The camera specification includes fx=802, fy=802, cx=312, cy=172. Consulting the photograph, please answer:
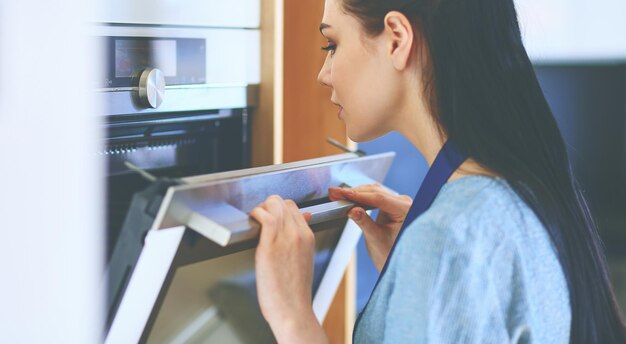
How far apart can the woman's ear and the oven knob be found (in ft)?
A: 1.14

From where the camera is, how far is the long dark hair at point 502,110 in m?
1.07

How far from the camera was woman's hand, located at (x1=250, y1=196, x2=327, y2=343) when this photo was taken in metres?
1.07

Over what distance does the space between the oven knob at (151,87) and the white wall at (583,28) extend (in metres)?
2.77

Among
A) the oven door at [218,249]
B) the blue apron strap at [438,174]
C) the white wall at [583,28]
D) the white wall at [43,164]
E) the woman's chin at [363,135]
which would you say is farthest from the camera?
the white wall at [583,28]

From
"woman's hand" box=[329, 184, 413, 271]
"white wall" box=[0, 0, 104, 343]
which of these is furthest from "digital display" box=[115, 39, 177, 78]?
"woman's hand" box=[329, 184, 413, 271]

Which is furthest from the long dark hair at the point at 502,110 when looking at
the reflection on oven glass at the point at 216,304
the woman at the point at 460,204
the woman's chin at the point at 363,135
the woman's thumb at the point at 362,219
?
the reflection on oven glass at the point at 216,304

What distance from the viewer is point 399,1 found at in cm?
108

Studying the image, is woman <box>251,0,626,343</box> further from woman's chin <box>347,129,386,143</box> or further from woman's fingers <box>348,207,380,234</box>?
woman's fingers <box>348,207,380,234</box>

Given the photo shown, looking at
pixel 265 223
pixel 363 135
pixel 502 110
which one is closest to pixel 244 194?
pixel 265 223

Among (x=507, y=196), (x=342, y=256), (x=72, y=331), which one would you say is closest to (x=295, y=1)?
(x=342, y=256)

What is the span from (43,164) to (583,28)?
10.6 ft

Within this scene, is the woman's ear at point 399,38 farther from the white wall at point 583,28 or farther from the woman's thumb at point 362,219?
the white wall at point 583,28

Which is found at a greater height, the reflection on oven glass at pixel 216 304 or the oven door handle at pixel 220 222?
the oven door handle at pixel 220 222

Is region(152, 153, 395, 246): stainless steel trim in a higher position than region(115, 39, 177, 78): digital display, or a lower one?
lower
